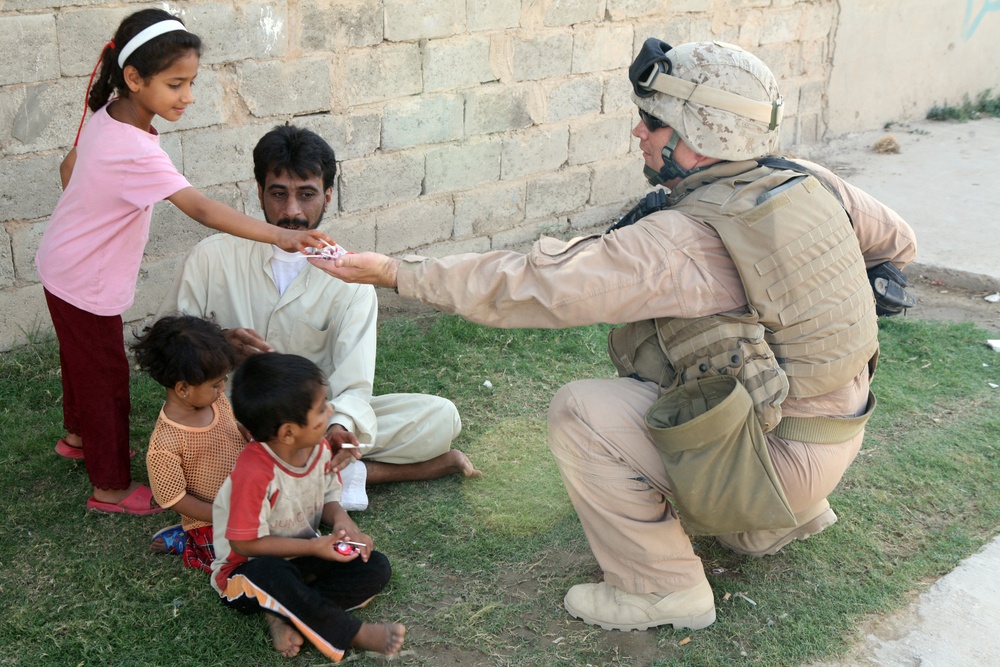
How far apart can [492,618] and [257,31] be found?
315cm

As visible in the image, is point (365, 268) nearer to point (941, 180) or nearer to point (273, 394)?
point (273, 394)

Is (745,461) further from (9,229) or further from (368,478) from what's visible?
(9,229)

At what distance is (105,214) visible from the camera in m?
3.33

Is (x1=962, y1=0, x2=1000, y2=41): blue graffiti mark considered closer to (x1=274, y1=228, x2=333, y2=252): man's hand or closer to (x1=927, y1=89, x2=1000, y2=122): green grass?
(x1=927, y1=89, x2=1000, y2=122): green grass

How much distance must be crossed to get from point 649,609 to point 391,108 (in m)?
3.40

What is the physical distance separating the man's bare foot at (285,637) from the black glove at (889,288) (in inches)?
86.3

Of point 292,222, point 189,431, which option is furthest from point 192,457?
point 292,222

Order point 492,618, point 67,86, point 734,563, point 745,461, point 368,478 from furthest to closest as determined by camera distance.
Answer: point 67,86, point 368,478, point 734,563, point 492,618, point 745,461

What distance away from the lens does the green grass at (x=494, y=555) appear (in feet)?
9.82

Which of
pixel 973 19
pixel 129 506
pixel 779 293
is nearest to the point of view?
pixel 779 293

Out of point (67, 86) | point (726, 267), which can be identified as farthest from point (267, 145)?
point (726, 267)

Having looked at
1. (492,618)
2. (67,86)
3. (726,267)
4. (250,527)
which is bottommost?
(492,618)

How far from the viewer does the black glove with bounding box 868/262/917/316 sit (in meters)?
3.38

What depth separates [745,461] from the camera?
2.85 meters
